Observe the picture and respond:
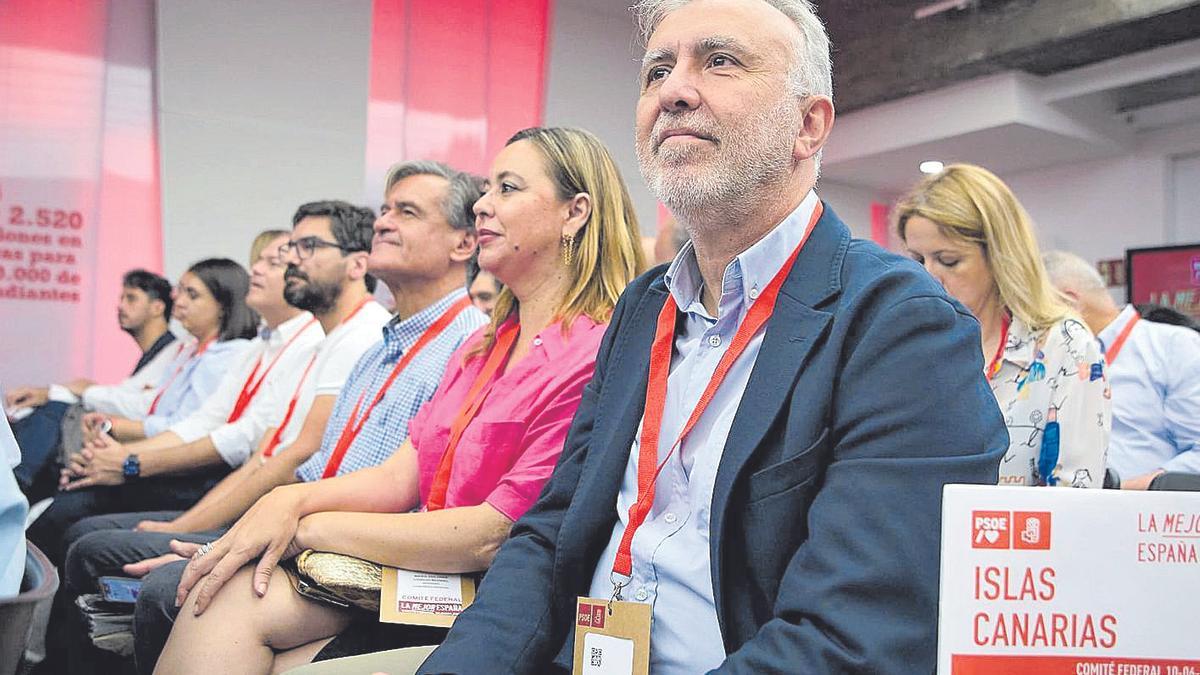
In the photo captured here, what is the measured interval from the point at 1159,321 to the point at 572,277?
3.15 meters

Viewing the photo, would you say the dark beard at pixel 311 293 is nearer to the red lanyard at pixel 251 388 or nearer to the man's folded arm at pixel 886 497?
the red lanyard at pixel 251 388

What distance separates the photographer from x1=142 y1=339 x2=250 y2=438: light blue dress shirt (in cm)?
414

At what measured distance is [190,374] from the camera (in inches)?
173

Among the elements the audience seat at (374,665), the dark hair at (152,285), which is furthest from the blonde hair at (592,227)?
the dark hair at (152,285)

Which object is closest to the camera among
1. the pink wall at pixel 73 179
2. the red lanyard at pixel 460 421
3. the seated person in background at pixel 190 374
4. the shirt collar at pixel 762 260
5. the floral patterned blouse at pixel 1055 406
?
the shirt collar at pixel 762 260

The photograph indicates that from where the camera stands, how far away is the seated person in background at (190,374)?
3.55m

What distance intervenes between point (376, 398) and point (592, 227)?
0.77 metres

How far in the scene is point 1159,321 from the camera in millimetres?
4152

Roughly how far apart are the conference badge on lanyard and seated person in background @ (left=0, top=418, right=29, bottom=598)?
69 cm

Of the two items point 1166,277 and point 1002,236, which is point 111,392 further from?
point 1166,277

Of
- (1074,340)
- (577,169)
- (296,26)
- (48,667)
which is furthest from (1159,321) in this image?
(296,26)

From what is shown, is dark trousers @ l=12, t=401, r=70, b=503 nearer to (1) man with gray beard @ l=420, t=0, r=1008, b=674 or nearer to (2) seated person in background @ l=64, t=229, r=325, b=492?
(2) seated person in background @ l=64, t=229, r=325, b=492

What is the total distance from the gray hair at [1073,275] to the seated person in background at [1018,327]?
150 centimetres

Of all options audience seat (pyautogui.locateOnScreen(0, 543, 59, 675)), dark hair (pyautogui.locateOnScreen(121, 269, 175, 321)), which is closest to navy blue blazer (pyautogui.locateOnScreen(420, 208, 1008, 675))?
audience seat (pyautogui.locateOnScreen(0, 543, 59, 675))
